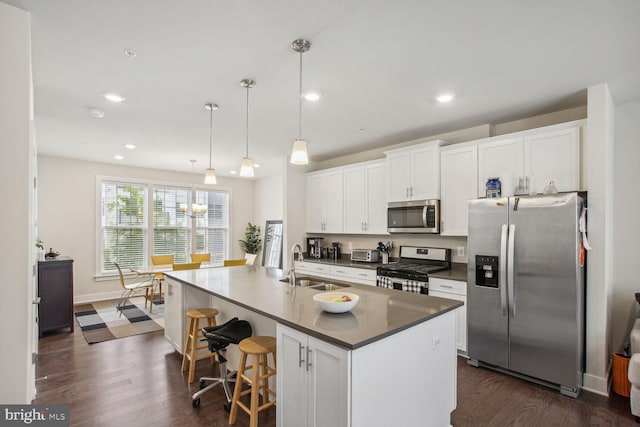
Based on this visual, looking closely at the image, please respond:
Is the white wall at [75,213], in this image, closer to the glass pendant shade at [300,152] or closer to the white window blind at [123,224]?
the white window blind at [123,224]

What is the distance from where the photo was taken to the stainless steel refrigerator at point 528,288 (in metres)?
2.73

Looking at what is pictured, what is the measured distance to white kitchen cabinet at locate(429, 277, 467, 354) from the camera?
11.3ft

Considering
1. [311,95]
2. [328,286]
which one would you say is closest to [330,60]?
[311,95]

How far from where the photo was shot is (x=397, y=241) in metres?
4.84

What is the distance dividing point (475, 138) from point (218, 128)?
3249 mm

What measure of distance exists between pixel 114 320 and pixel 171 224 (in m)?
2.67

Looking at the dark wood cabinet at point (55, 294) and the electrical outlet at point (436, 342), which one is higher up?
the electrical outlet at point (436, 342)

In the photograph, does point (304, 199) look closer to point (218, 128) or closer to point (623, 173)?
point (218, 128)

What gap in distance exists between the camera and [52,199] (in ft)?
19.2

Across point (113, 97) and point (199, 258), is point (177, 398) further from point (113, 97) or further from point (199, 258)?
point (199, 258)

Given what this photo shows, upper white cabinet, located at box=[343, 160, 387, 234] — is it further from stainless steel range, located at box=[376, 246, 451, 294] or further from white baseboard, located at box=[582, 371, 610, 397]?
white baseboard, located at box=[582, 371, 610, 397]

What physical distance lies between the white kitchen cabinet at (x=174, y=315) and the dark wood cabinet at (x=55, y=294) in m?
1.73

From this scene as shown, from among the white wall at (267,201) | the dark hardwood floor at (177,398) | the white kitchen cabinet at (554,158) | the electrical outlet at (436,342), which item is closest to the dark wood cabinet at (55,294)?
the dark hardwood floor at (177,398)

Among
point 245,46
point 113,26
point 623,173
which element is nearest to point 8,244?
point 113,26
